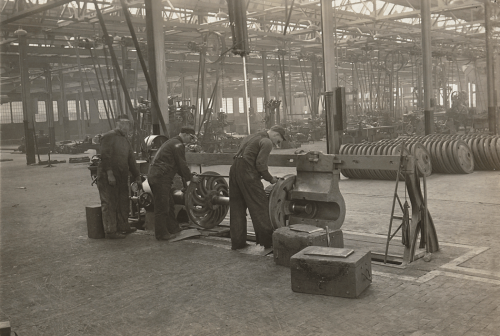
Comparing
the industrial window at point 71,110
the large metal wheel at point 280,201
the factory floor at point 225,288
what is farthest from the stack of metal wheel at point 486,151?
the industrial window at point 71,110

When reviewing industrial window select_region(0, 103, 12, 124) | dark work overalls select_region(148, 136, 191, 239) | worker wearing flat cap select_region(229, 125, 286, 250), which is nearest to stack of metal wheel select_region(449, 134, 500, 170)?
worker wearing flat cap select_region(229, 125, 286, 250)

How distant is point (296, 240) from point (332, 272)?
853 mm

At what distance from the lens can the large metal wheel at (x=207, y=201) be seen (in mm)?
7141

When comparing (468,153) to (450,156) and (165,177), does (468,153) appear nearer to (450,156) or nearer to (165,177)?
(450,156)

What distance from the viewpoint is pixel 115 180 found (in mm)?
7270

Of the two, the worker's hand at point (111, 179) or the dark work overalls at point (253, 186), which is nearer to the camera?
the dark work overalls at point (253, 186)

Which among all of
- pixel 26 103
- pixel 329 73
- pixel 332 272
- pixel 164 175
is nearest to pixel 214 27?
pixel 26 103

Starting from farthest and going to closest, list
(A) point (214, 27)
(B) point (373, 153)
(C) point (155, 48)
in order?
(A) point (214, 27)
(B) point (373, 153)
(C) point (155, 48)

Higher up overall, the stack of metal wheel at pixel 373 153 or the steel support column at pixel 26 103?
the steel support column at pixel 26 103

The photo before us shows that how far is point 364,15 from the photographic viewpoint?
19984 millimetres

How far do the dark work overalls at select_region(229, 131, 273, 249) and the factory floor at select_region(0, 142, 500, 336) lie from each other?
316 mm

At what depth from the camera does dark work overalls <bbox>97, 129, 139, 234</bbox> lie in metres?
7.26

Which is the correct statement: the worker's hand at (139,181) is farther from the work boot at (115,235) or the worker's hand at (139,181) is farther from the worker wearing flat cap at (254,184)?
the worker wearing flat cap at (254,184)

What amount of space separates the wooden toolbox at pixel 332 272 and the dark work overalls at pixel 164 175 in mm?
2722
